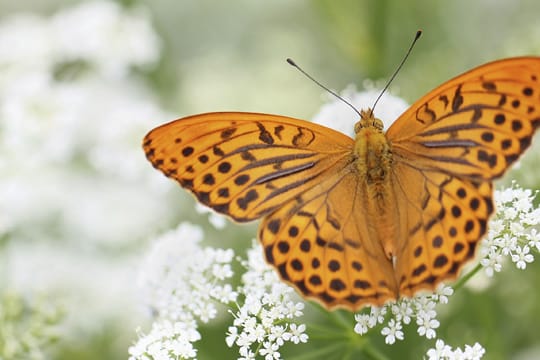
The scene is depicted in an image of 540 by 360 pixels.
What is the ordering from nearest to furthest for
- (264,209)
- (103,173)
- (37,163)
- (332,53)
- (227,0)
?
(264,209)
(37,163)
(103,173)
(332,53)
(227,0)

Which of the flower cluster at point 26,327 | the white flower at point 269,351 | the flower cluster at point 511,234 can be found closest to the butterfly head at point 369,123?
the flower cluster at point 511,234

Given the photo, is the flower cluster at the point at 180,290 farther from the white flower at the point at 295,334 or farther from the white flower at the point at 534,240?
the white flower at the point at 534,240

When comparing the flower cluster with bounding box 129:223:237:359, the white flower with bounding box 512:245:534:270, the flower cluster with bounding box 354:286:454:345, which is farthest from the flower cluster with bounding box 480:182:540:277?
the flower cluster with bounding box 129:223:237:359

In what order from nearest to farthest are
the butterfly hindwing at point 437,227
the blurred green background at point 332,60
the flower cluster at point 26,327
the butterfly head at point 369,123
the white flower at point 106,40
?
the butterfly hindwing at point 437,227
the butterfly head at point 369,123
the flower cluster at point 26,327
the blurred green background at point 332,60
the white flower at point 106,40

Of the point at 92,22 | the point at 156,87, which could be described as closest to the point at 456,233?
the point at 92,22

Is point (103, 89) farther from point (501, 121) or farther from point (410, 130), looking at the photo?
point (501, 121)

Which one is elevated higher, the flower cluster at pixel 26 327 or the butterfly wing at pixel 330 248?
the flower cluster at pixel 26 327
